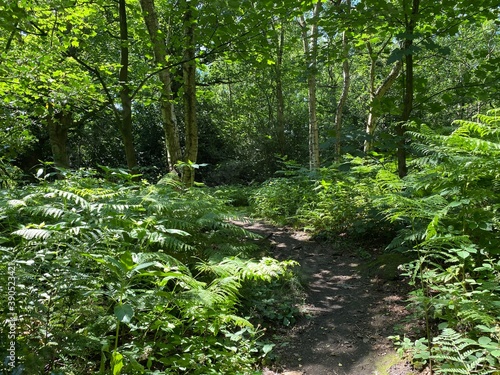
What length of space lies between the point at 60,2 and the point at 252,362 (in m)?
5.71

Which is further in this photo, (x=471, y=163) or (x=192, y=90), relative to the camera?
(x=192, y=90)

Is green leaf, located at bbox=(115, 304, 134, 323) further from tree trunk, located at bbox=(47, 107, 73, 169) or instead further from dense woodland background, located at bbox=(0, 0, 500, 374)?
tree trunk, located at bbox=(47, 107, 73, 169)

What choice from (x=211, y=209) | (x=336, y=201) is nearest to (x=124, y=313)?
(x=211, y=209)

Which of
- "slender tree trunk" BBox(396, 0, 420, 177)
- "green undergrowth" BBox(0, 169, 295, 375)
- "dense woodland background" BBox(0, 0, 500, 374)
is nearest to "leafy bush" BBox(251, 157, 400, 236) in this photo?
"dense woodland background" BBox(0, 0, 500, 374)

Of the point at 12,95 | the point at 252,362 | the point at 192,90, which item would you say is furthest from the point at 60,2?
the point at 252,362

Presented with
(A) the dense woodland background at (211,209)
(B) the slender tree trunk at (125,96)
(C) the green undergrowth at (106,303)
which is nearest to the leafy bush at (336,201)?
(A) the dense woodland background at (211,209)

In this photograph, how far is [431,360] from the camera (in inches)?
99.7

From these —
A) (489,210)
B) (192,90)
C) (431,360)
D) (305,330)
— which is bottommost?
(305,330)

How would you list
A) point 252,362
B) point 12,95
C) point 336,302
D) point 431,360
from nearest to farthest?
point 431,360 < point 252,362 < point 336,302 < point 12,95

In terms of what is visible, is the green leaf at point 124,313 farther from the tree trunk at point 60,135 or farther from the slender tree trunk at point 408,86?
the tree trunk at point 60,135

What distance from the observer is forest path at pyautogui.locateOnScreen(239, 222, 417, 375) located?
294 cm

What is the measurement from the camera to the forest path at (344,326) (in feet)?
9.64

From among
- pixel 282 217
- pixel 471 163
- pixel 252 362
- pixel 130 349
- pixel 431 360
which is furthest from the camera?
pixel 282 217

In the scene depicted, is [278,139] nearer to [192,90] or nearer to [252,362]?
[192,90]
